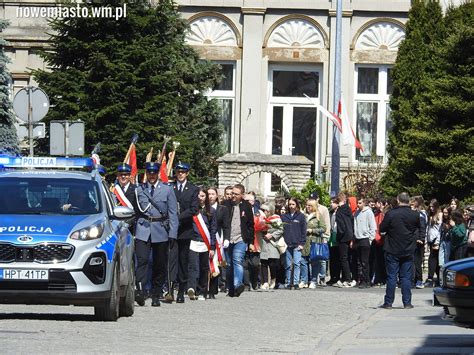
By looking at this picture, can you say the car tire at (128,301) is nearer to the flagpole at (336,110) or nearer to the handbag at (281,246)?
the handbag at (281,246)

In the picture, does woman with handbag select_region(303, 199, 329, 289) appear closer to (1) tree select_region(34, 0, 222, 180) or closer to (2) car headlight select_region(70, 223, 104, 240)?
(1) tree select_region(34, 0, 222, 180)

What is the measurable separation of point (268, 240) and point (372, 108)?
29837mm

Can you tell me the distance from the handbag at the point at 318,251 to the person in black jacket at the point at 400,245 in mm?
6719

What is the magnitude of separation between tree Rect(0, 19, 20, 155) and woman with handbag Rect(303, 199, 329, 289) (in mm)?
10205

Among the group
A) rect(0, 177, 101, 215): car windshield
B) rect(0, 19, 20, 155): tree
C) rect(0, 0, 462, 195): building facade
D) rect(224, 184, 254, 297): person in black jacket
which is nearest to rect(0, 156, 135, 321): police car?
rect(0, 177, 101, 215): car windshield

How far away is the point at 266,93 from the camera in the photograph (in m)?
58.0

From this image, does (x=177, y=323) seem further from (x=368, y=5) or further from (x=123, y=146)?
(x=368, y=5)

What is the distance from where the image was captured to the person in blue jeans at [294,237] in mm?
29359

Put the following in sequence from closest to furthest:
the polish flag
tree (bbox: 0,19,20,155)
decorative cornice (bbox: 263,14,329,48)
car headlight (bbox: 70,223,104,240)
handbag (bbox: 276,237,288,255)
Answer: car headlight (bbox: 70,223,104,240)
handbag (bbox: 276,237,288,255)
tree (bbox: 0,19,20,155)
the polish flag
decorative cornice (bbox: 263,14,329,48)

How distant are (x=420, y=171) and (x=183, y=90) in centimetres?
990

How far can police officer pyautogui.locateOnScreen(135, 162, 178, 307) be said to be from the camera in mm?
21469

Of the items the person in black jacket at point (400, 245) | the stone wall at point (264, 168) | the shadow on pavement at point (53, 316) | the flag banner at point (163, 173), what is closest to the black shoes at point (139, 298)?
the shadow on pavement at point (53, 316)

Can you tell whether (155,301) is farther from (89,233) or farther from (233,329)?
(89,233)

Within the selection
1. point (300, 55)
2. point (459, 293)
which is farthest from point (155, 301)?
point (300, 55)
